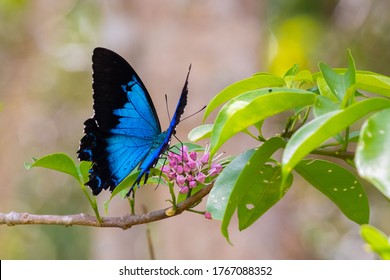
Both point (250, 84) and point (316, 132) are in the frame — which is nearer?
point (316, 132)

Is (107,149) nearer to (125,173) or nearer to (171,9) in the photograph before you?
(125,173)

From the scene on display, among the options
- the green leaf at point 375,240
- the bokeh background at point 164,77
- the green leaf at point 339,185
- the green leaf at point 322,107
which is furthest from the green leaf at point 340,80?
the bokeh background at point 164,77

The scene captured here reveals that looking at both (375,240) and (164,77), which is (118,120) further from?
(164,77)

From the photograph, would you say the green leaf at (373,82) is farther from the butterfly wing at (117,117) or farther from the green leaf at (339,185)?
the butterfly wing at (117,117)

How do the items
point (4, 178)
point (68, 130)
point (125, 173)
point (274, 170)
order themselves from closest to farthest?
point (274, 170), point (125, 173), point (4, 178), point (68, 130)

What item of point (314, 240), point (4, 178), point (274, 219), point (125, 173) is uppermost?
point (125, 173)

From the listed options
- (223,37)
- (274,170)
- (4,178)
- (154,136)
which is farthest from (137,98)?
(4,178)

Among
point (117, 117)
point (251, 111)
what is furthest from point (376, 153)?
point (117, 117)
